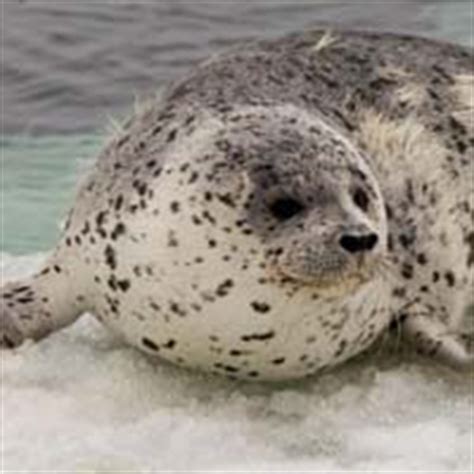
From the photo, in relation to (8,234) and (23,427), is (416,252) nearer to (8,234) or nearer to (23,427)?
(23,427)

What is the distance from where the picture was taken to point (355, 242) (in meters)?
4.02

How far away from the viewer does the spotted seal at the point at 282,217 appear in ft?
13.6

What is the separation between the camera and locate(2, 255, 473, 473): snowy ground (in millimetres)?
4145

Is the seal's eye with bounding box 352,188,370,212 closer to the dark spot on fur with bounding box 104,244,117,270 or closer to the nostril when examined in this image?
the nostril

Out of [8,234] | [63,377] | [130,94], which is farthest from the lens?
[130,94]

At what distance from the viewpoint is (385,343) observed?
4816 mm

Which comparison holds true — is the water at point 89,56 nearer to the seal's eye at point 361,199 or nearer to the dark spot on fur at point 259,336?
the dark spot on fur at point 259,336

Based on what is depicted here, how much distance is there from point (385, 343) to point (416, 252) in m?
0.24

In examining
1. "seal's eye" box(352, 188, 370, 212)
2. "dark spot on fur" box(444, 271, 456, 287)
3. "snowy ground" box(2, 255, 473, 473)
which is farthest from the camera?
"dark spot on fur" box(444, 271, 456, 287)

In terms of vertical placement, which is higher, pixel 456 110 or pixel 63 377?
pixel 456 110

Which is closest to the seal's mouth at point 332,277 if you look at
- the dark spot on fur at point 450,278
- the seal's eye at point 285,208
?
the seal's eye at point 285,208

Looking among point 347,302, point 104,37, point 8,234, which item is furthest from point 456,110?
point 104,37

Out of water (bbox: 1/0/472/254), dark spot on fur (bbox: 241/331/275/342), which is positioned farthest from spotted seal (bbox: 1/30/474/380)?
water (bbox: 1/0/472/254)

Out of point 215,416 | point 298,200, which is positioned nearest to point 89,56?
point 215,416
